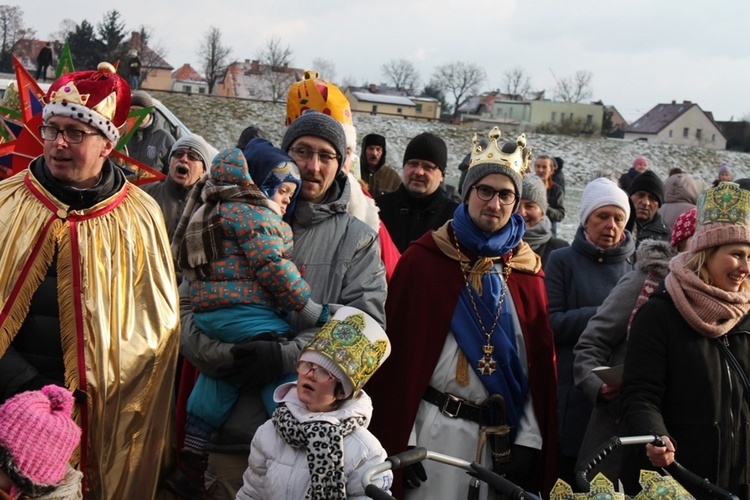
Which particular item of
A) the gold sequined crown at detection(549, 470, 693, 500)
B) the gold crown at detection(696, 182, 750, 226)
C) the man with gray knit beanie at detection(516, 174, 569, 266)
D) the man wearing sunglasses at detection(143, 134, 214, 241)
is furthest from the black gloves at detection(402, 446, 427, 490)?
the man wearing sunglasses at detection(143, 134, 214, 241)

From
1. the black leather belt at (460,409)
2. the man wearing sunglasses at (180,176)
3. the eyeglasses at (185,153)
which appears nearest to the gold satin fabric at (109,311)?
the black leather belt at (460,409)

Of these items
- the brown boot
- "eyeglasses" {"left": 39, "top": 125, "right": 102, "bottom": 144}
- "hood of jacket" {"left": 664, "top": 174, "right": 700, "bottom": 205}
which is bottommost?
the brown boot

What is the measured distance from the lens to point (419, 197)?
6973mm

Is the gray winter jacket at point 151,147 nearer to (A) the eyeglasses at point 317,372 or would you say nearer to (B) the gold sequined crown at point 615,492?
(A) the eyeglasses at point 317,372

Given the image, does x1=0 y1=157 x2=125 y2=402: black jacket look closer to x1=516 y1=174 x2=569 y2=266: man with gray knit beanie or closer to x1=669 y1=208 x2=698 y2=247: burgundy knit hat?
x1=669 y1=208 x2=698 y2=247: burgundy knit hat

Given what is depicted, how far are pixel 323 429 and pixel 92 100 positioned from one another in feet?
5.64

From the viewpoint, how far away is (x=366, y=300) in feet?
14.7

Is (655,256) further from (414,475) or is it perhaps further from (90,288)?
(90,288)

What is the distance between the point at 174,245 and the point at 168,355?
57 centimetres

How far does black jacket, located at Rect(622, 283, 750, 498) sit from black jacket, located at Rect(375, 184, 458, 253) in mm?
2843

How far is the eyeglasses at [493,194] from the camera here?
15.1 feet

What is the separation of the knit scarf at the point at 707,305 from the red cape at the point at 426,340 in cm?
77

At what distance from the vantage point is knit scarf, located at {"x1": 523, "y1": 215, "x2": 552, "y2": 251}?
6.86 meters

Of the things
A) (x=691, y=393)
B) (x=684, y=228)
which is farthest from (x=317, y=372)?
(x=684, y=228)
